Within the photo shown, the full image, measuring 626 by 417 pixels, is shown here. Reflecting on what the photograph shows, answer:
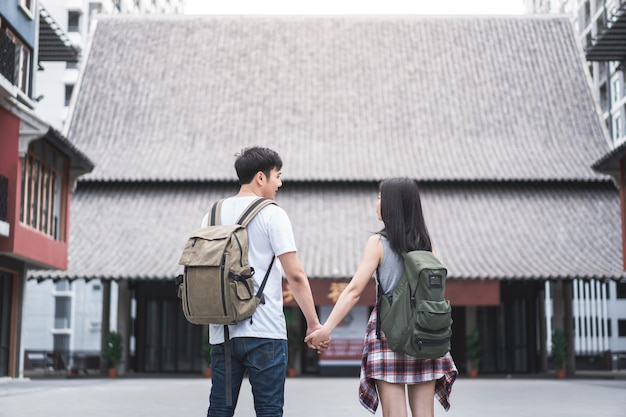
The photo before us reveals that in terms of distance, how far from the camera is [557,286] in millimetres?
28000

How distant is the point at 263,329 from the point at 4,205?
1676 cm

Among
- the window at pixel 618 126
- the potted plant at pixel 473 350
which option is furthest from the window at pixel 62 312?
the potted plant at pixel 473 350

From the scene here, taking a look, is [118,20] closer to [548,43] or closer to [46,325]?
[548,43]

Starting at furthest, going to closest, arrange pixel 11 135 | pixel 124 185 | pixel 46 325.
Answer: pixel 46 325, pixel 124 185, pixel 11 135

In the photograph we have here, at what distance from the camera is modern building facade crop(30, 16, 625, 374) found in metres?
27.5

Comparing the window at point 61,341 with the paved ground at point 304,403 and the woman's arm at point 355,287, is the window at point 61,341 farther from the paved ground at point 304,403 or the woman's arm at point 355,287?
the woman's arm at point 355,287

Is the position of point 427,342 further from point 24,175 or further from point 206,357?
point 206,357

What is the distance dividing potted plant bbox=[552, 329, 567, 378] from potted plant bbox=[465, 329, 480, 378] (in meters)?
2.07

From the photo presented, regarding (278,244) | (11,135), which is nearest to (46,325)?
(11,135)

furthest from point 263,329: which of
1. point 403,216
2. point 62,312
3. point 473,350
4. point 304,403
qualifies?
point 62,312

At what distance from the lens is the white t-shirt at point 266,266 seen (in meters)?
4.82

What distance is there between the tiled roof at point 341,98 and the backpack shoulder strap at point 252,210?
24841 mm

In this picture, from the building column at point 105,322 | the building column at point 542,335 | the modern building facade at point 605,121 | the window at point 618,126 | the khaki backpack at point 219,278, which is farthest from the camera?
the window at point 618,126

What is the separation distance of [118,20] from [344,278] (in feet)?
53.0
